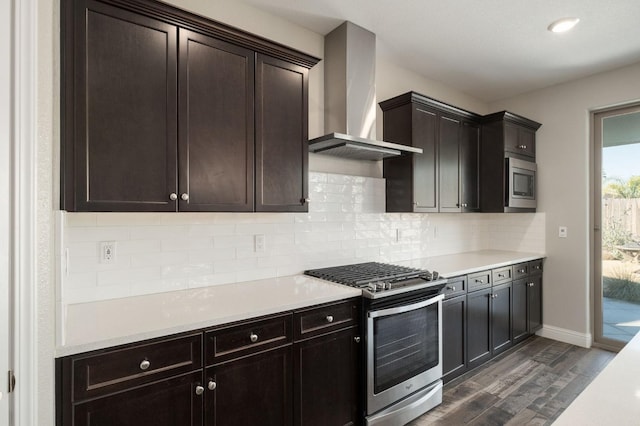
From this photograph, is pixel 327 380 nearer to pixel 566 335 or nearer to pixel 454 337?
pixel 454 337

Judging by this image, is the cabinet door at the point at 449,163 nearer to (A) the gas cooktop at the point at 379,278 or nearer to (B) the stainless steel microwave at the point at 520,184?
(B) the stainless steel microwave at the point at 520,184

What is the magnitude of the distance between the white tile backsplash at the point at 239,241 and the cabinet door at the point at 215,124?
379mm

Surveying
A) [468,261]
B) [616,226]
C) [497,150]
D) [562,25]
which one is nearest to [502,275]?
[468,261]

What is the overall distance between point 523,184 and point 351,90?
7.82ft

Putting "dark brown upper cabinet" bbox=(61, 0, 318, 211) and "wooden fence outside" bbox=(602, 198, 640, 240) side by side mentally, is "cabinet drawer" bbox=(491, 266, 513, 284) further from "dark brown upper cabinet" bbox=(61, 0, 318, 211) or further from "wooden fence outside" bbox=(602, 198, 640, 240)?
"dark brown upper cabinet" bbox=(61, 0, 318, 211)

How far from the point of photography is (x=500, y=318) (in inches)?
129

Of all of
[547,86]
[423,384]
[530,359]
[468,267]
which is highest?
[547,86]

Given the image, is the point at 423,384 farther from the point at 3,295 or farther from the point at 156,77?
the point at 156,77

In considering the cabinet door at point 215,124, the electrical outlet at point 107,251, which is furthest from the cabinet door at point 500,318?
the electrical outlet at point 107,251

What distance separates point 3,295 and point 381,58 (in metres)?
3.16

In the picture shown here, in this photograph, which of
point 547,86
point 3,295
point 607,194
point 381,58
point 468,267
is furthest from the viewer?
point 547,86

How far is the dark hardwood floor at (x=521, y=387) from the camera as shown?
2398 mm

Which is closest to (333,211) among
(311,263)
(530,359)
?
(311,263)

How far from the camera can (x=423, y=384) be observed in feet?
7.89
